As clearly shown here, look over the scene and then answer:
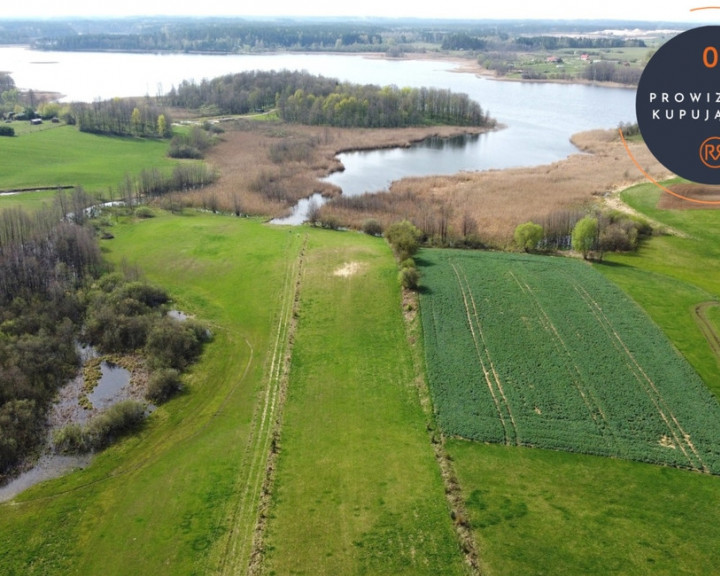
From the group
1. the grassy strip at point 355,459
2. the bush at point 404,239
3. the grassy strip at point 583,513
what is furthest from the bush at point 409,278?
the grassy strip at point 583,513

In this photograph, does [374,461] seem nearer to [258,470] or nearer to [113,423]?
[258,470]

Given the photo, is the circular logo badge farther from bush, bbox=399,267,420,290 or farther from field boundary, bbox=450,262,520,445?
bush, bbox=399,267,420,290

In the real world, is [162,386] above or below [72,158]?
below

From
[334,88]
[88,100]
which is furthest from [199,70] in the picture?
[334,88]

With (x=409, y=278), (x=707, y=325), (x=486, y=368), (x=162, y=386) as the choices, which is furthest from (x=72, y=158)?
(x=707, y=325)

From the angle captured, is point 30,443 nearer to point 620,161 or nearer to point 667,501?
point 667,501

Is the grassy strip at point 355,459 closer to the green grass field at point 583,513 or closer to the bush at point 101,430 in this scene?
the green grass field at point 583,513
